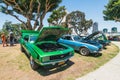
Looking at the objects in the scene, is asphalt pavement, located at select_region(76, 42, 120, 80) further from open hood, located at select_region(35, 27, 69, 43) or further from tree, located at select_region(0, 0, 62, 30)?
tree, located at select_region(0, 0, 62, 30)

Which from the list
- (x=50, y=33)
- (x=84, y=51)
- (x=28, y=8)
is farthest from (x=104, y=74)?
(x=28, y=8)

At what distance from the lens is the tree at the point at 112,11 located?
33.8m

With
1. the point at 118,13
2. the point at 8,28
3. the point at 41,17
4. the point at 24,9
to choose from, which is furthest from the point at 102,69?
the point at 8,28

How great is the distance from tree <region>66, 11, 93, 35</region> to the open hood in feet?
147

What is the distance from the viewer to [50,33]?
26.6 feet

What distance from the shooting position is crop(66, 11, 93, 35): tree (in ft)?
174

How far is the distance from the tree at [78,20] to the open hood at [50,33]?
147 ft

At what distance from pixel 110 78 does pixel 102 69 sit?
138 cm

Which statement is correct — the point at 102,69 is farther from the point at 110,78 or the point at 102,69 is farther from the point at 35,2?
the point at 35,2

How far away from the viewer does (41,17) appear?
22.1m

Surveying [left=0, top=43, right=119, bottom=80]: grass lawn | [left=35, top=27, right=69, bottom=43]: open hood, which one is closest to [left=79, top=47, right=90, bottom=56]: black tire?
[left=0, top=43, right=119, bottom=80]: grass lawn

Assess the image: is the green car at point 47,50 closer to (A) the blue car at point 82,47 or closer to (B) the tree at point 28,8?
(A) the blue car at point 82,47

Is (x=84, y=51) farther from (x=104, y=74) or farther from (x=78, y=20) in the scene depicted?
(x=78, y=20)

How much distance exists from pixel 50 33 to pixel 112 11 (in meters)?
30.6
